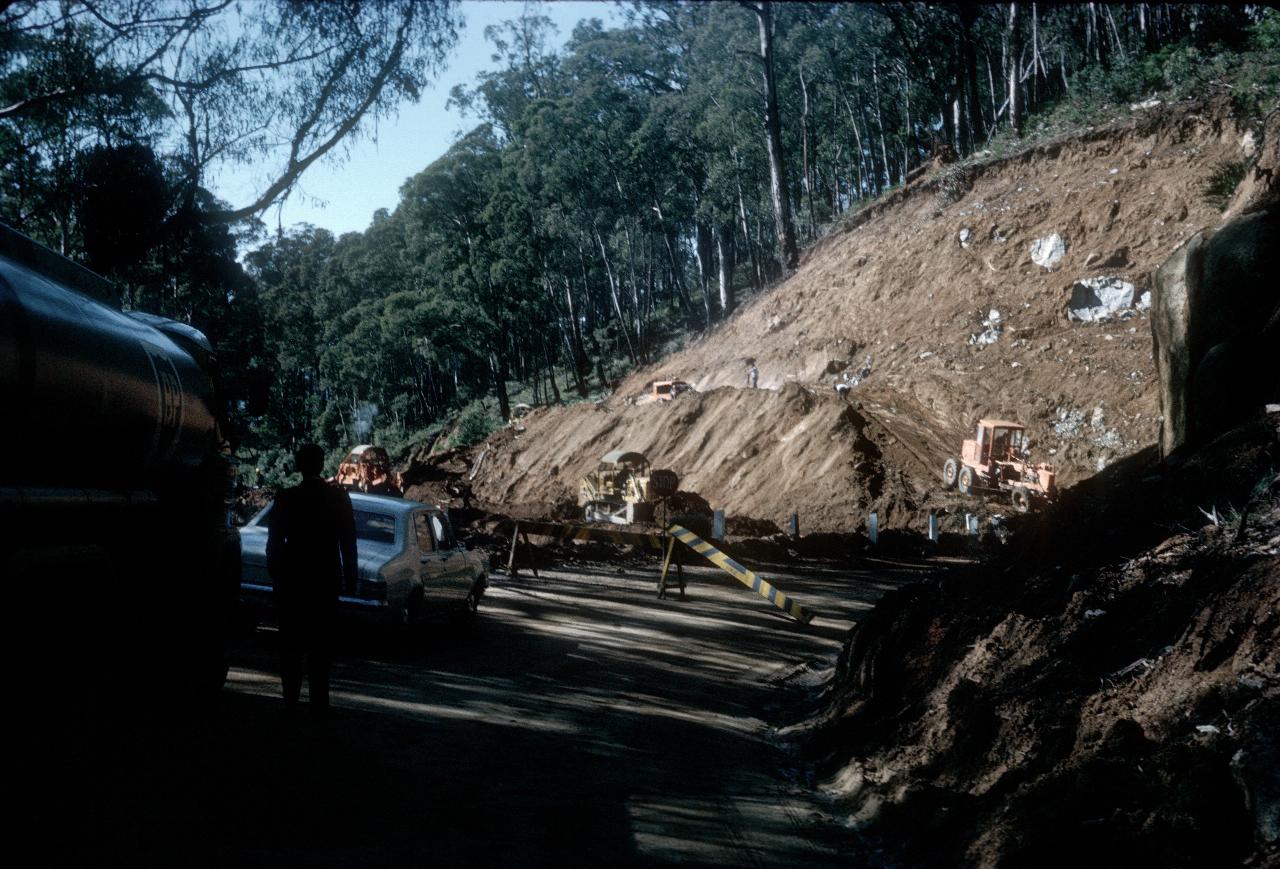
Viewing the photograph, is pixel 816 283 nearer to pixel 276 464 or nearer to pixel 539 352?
pixel 539 352

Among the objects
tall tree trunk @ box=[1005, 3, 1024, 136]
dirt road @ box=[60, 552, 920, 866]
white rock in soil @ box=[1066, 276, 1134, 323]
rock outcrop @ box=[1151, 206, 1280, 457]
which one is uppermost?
tall tree trunk @ box=[1005, 3, 1024, 136]

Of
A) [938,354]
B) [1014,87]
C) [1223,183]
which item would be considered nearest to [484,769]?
[1223,183]

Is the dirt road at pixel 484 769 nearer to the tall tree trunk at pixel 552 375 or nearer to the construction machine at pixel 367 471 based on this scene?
the construction machine at pixel 367 471

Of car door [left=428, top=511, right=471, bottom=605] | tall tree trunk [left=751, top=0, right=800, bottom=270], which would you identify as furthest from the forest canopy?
car door [left=428, top=511, right=471, bottom=605]

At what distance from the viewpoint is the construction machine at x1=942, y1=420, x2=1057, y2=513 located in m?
26.7

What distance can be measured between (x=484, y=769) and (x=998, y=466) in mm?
23586

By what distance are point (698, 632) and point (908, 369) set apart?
73.9ft

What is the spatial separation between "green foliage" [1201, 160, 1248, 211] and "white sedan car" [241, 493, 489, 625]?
13621 millimetres

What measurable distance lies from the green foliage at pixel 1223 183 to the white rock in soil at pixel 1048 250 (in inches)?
171

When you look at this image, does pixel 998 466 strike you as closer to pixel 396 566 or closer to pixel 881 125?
pixel 396 566

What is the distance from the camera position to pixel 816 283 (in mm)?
42250

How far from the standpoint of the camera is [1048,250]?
112 feet

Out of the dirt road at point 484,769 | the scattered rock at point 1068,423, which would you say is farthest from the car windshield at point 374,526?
the scattered rock at point 1068,423

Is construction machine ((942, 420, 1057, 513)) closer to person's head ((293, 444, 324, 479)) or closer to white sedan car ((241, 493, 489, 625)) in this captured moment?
white sedan car ((241, 493, 489, 625))
